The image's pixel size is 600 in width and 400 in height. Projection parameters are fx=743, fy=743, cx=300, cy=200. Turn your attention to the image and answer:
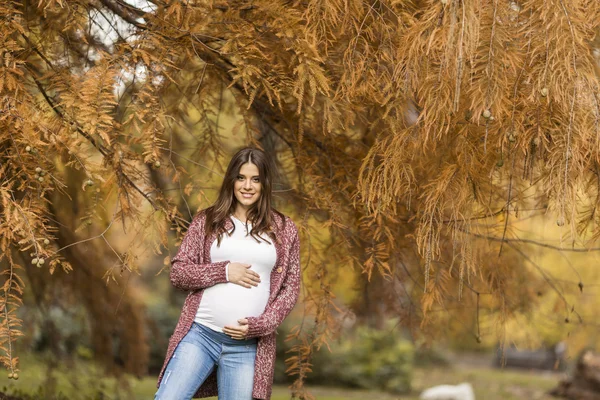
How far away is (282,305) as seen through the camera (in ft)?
10.1

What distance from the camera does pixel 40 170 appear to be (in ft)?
10.6

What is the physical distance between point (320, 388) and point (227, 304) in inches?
364

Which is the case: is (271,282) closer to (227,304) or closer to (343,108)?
(227,304)

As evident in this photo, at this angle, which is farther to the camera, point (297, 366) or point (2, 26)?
point (297, 366)

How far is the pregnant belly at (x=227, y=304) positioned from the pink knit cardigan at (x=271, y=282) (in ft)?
0.11

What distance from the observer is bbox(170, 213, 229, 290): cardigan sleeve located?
299 centimetres

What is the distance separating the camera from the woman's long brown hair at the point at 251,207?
3113 millimetres

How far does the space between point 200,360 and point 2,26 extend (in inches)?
69.4

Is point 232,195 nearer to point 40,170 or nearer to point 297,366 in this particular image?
point 40,170

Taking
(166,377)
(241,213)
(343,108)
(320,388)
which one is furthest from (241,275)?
(320,388)

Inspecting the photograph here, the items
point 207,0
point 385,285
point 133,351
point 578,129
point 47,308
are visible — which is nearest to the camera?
point 578,129

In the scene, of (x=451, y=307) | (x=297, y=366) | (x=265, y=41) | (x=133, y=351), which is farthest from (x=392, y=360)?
(x=265, y=41)

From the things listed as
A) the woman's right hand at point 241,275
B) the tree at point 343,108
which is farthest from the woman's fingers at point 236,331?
the tree at point 343,108

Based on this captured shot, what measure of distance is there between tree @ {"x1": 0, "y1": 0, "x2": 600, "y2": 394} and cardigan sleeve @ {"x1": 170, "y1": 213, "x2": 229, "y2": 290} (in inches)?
16.2
